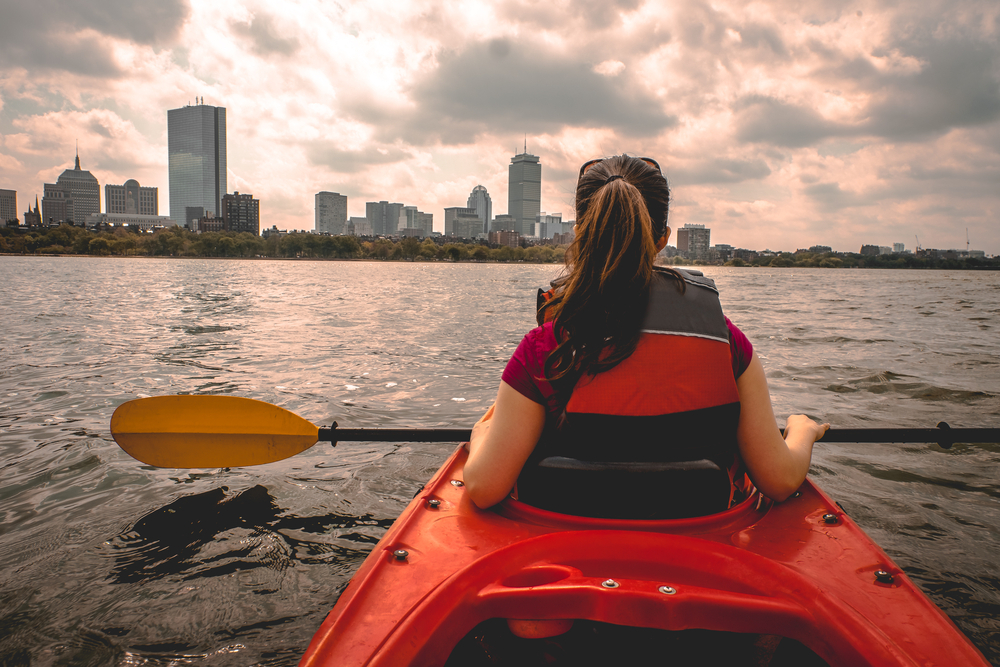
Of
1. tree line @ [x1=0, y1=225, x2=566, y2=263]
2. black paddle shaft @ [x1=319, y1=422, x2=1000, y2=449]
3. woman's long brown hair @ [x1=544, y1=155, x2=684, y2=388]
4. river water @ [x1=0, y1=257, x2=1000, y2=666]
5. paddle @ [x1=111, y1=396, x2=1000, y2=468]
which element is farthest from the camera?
tree line @ [x1=0, y1=225, x2=566, y2=263]

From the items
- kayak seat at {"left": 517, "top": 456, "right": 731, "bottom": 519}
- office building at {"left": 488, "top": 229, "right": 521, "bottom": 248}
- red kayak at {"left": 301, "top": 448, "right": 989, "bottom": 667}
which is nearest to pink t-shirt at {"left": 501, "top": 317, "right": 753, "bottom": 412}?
kayak seat at {"left": 517, "top": 456, "right": 731, "bottom": 519}

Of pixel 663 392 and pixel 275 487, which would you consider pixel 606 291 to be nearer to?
pixel 663 392

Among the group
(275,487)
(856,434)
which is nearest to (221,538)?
(275,487)

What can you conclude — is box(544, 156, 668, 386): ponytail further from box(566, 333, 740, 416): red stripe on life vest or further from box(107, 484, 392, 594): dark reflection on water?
box(107, 484, 392, 594): dark reflection on water

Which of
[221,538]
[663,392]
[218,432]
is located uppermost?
[663,392]

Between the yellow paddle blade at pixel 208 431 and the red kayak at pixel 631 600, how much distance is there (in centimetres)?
216

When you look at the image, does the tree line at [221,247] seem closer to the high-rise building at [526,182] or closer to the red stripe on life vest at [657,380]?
the high-rise building at [526,182]

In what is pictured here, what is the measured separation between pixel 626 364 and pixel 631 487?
45 centimetres

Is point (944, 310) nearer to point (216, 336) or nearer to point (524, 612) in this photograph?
point (216, 336)

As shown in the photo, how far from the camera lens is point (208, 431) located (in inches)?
162

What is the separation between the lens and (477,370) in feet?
34.6

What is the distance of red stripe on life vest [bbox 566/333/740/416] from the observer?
6.26ft

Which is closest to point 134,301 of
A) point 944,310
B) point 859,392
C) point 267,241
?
point 859,392

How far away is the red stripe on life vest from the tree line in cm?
9986
